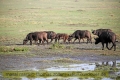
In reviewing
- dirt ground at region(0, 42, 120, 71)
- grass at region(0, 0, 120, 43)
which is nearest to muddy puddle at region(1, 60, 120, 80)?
dirt ground at region(0, 42, 120, 71)

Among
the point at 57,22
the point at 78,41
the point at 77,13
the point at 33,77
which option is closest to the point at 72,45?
the point at 78,41

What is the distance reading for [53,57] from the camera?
19.9 m

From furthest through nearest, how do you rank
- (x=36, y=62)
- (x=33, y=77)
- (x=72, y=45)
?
(x=72, y=45) < (x=36, y=62) < (x=33, y=77)

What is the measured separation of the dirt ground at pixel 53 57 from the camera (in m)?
18.2

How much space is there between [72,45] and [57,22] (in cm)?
1180

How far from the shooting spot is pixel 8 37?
26.3 metres

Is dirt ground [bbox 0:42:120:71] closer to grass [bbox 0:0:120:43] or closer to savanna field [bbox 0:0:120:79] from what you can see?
savanna field [bbox 0:0:120:79]

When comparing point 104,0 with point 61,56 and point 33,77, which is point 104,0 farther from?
point 33,77

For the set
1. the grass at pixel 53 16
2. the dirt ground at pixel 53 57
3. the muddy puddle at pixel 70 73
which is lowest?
the muddy puddle at pixel 70 73

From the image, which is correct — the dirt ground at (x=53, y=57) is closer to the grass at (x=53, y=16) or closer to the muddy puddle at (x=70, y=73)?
the muddy puddle at (x=70, y=73)

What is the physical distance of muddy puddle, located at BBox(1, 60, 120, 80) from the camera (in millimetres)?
15914

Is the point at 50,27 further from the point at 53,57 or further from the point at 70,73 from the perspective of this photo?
the point at 70,73

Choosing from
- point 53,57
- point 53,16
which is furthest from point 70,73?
point 53,16

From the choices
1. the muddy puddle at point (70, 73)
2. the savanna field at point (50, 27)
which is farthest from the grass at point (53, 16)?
the muddy puddle at point (70, 73)
